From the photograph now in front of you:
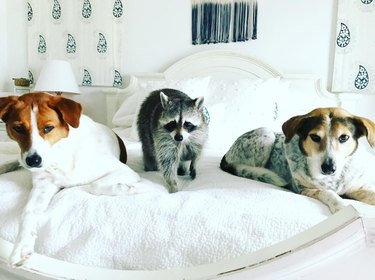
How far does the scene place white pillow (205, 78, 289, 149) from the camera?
2168 mm

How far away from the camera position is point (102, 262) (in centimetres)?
87

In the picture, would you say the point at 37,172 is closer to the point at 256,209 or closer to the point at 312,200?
the point at 256,209

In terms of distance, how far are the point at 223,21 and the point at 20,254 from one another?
2535 millimetres

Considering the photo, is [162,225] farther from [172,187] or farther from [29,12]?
[29,12]

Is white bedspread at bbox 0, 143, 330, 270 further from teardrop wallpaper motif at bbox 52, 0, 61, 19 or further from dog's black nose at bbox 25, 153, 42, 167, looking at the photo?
teardrop wallpaper motif at bbox 52, 0, 61, 19

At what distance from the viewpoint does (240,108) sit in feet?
7.50

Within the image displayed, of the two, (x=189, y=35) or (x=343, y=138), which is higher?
(x=189, y=35)

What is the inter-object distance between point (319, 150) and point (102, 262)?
66cm

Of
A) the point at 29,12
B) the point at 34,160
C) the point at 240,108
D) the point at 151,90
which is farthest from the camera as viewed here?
the point at 29,12

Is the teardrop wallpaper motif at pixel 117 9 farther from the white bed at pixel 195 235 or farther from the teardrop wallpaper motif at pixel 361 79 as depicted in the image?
the white bed at pixel 195 235

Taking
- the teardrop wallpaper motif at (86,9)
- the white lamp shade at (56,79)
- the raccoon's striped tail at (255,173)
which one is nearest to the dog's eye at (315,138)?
the raccoon's striped tail at (255,173)

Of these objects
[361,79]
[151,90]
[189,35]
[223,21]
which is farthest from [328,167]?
[189,35]

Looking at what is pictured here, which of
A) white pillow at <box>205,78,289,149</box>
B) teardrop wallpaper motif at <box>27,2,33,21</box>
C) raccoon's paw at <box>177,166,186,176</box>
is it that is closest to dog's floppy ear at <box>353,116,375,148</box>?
raccoon's paw at <box>177,166,186,176</box>

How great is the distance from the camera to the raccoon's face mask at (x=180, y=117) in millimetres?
1214
